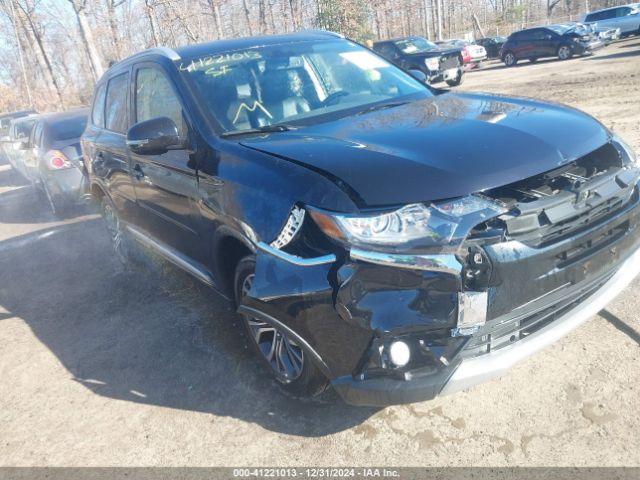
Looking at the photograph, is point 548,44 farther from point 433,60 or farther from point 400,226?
point 400,226

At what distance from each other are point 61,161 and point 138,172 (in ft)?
17.3

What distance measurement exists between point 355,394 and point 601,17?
30.6 meters

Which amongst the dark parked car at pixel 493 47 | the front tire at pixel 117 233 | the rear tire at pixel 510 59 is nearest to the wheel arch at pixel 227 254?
the front tire at pixel 117 233

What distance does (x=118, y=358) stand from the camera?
12.7ft

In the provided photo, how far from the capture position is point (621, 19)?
1013 inches

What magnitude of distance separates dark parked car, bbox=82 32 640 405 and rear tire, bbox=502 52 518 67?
22420mm

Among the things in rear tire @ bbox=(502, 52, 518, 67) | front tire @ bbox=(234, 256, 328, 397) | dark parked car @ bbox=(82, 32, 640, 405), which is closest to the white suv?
rear tire @ bbox=(502, 52, 518, 67)

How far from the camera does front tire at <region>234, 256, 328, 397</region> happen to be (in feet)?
9.27

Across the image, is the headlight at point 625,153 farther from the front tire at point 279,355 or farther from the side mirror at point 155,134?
the side mirror at point 155,134

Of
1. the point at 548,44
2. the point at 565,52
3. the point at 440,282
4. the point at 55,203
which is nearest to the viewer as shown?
the point at 440,282

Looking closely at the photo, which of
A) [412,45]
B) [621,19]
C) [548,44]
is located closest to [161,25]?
[412,45]

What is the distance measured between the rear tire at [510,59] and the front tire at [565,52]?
2.21 metres

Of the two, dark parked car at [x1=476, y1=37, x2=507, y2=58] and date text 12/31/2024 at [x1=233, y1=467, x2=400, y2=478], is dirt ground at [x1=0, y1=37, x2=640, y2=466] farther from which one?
dark parked car at [x1=476, y1=37, x2=507, y2=58]

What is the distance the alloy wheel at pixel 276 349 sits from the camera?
292 cm
